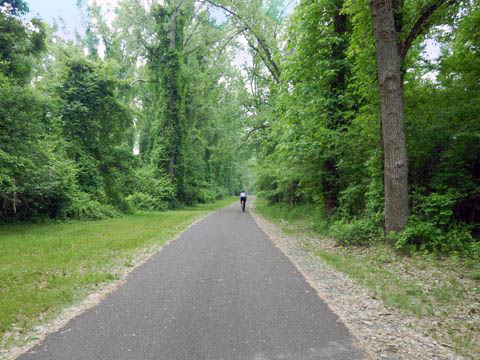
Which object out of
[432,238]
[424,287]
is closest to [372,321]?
[424,287]

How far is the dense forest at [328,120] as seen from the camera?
7105mm

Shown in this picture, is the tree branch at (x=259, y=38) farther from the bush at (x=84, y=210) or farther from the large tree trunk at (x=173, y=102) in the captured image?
the bush at (x=84, y=210)

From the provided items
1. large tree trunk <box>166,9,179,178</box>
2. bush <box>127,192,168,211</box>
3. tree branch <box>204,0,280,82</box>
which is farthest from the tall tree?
large tree trunk <box>166,9,179,178</box>

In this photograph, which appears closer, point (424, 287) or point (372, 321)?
point (372, 321)

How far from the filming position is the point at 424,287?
195 inches

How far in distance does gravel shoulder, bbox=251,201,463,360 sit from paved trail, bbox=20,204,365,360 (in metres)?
0.20

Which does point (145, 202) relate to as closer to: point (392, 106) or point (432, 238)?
point (392, 106)

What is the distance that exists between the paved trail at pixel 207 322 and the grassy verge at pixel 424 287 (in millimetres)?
1097

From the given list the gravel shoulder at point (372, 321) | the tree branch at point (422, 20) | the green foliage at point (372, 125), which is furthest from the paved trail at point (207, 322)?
the tree branch at point (422, 20)

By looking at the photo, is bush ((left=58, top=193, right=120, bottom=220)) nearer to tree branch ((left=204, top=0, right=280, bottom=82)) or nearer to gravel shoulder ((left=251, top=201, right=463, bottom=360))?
gravel shoulder ((left=251, top=201, right=463, bottom=360))

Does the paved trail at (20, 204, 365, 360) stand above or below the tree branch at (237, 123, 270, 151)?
below

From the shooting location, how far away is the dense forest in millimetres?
7105

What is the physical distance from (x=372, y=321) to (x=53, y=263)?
6.54m

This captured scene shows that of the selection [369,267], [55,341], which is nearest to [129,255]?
[55,341]
